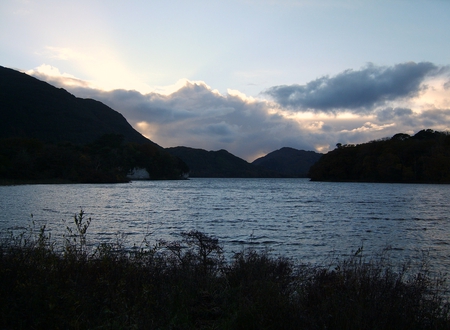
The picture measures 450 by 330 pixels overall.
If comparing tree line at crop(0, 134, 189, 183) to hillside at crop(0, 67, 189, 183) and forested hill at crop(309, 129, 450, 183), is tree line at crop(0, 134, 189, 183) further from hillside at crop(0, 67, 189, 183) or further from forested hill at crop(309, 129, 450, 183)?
forested hill at crop(309, 129, 450, 183)

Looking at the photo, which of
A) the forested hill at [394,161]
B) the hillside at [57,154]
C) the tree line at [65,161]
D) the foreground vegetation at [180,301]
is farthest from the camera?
the forested hill at [394,161]

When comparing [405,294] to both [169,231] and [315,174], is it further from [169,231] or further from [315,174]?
[315,174]

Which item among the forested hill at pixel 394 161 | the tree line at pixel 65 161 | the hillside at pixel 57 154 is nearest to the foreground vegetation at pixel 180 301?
the hillside at pixel 57 154

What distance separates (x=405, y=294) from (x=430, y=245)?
12.6 meters

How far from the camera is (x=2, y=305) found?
18.5ft

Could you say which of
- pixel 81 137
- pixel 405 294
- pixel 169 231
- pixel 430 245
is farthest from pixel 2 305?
pixel 81 137

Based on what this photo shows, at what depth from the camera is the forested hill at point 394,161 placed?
116 meters

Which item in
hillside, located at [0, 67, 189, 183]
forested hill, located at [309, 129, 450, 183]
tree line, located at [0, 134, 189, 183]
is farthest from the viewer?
forested hill, located at [309, 129, 450, 183]

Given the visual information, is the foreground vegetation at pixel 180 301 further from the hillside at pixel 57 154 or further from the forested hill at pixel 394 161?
the forested hill at pixel 394 161

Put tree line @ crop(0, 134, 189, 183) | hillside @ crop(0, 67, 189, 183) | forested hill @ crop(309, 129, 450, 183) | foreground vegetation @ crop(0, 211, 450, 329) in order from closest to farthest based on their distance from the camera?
foreground vegetation @ crop(0, 211, 450, 329) → tree line @ crop(0, 134, 189, 183) → hillside @ crop(0, 67, 189, 183) → forested hill @ crop(309, 129, 450, 183)

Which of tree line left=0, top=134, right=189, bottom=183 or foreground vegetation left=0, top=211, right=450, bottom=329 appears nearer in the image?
foreground vegetation left=0, top=211, right=450, bottom=329

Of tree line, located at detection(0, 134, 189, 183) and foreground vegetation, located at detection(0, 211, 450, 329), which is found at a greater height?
tree line, located at detection(0, 134, 189, 183)

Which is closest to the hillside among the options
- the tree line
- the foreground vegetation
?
the tree line

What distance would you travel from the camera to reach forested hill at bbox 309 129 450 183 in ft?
382
